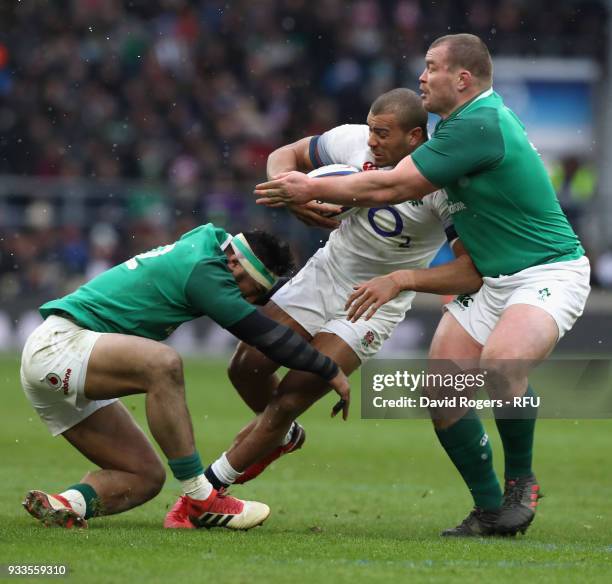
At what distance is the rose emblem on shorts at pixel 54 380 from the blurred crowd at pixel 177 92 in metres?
12.5

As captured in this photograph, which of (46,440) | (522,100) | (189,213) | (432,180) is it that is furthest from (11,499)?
(522,100)

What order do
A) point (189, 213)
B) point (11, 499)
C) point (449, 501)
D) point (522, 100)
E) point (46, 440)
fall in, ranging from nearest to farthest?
point (11, 499), point (449, 501), point (46, 440), point (189, 213), point (522, 100)

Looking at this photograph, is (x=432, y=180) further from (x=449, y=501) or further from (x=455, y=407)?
(x=449, y=501)

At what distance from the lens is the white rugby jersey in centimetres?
714

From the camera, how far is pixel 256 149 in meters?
21.9

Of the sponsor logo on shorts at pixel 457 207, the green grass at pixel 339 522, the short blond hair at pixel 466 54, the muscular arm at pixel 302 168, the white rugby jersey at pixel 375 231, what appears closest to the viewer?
the green grass at pixel 339 522

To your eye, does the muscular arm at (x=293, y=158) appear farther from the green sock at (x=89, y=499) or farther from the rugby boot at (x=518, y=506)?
the rugby boot at (x=518, y=506)

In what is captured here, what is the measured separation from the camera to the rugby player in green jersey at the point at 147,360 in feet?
20.7

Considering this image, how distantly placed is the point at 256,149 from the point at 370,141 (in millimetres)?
15025

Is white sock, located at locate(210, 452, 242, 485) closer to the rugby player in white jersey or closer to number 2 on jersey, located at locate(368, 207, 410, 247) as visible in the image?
the rugby player in white jersey

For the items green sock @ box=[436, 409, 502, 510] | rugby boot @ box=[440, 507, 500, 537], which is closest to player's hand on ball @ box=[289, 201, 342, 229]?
green sock @ box=[436, 409, 502, 510]

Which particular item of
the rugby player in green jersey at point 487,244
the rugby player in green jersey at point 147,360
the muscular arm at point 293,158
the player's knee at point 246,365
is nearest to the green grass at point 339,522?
the rugby player in green jersey at point 147,360

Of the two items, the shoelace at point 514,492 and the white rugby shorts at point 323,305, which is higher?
the white rugby shorts at point 323,305

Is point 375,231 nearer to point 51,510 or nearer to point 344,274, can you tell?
point 344,274
